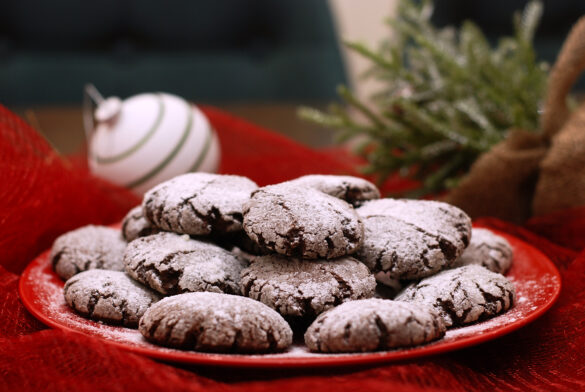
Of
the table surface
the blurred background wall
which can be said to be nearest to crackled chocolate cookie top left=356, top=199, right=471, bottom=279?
the blurred background wall

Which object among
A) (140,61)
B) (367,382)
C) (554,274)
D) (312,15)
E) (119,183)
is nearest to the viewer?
(367,382)

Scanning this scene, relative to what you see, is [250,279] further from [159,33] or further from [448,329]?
[159,33]

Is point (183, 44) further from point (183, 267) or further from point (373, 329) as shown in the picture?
point (373, 329)

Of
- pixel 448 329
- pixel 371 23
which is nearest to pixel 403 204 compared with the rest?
pixel 448 329

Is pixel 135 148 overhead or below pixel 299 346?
overhead

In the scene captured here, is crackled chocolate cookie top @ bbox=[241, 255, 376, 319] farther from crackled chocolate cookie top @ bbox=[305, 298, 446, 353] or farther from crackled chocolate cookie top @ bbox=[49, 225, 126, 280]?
crackled chocolate cookie top @ bbox=[49, 225, 126, 280]

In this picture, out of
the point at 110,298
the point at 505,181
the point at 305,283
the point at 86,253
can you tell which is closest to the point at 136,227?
the point at 86,253
